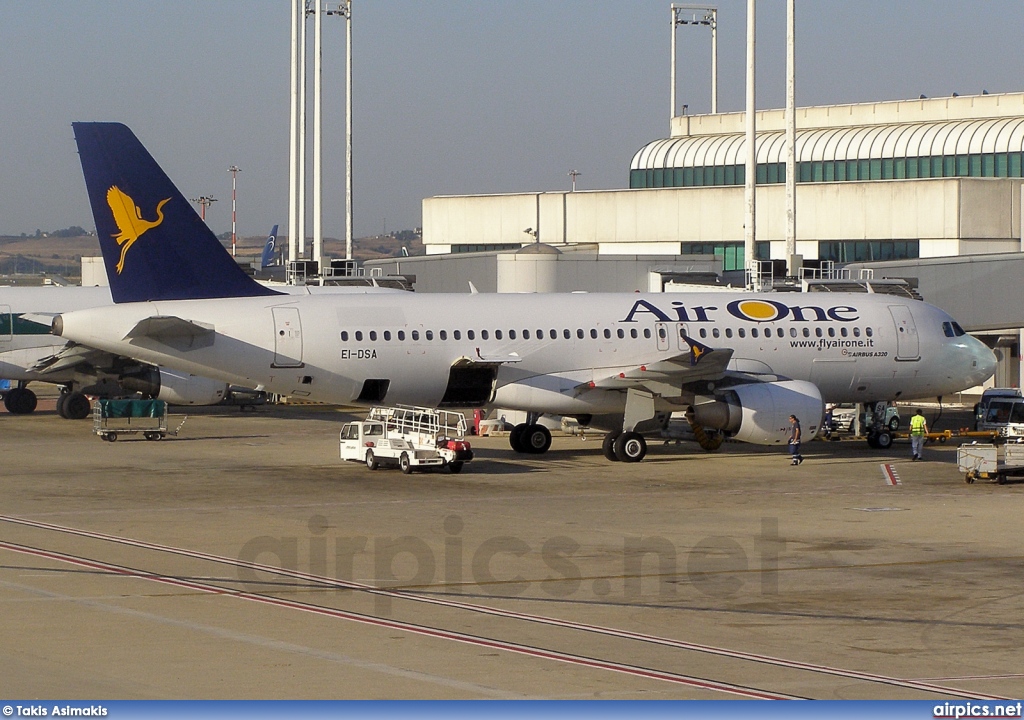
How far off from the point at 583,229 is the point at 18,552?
6850 cm

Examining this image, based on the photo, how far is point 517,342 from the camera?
40.1 metres

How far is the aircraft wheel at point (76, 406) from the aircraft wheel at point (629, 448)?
2453cm

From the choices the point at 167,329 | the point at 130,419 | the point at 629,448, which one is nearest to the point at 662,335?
the point at 629,448

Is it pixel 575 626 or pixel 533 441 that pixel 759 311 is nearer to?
pixel 533 441

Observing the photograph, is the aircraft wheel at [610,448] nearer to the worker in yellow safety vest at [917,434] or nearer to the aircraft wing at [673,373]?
the aircraft wing at [673,373]

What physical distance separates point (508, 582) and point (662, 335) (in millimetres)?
20475

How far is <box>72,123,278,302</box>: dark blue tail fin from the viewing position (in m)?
37.6

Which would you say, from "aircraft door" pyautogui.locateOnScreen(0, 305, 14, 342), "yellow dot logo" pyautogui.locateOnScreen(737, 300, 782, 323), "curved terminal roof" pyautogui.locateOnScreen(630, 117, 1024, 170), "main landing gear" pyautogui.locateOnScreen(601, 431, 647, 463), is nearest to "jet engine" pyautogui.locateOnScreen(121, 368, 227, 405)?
"aircraft door" pyautogui.locateOnScreen(0, 305, 14, 342)

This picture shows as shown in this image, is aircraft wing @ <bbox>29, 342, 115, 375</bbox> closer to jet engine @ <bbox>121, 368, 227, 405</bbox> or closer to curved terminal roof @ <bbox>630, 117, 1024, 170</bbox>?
jet engine @ <bbox>121, 368, 227, 405</bbox>

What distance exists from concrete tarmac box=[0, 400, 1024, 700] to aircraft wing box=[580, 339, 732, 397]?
2515 millimetres

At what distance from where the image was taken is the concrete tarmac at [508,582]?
51.8 ft

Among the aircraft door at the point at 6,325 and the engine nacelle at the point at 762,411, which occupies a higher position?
the aircraft door at the point at 6,325

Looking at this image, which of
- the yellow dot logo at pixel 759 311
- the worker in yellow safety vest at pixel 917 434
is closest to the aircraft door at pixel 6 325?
the yellow dot logo at pixel 759 311

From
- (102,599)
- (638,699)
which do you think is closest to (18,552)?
(102,599)
